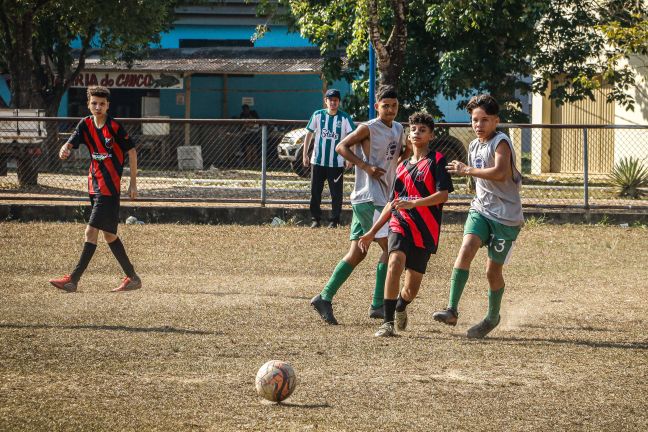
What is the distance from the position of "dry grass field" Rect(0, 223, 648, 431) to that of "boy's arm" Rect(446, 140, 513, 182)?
1.14 metres

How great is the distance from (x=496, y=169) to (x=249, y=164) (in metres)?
16.6

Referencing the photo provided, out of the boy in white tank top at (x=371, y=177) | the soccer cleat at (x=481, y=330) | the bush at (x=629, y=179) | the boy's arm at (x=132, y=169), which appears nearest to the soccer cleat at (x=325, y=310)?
the boy in white tank top at (x=371, y=177)

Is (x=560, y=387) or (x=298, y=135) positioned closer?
(x=560, y=387)

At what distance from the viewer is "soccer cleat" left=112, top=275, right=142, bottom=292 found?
982 cm

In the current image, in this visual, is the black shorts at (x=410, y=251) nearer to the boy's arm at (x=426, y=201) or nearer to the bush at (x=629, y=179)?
the boy's arm at (x=426, y=201)

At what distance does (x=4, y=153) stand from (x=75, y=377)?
569 inches

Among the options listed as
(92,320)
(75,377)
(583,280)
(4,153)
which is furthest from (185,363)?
(4,153)

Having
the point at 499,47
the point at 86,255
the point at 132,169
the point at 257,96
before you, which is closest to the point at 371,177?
the point at 132,169

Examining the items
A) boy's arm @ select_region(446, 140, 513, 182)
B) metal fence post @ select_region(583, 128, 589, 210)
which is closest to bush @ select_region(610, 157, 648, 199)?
metal fence post @ select_region(583, 128, 589, 210)

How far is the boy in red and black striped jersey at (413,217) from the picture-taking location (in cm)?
762

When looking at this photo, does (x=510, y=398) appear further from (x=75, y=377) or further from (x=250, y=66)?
(x=250, y=66)

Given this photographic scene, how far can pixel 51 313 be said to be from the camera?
8.51 meters

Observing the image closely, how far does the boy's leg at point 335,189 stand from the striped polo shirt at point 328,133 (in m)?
0.10

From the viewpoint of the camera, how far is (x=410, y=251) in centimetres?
772
